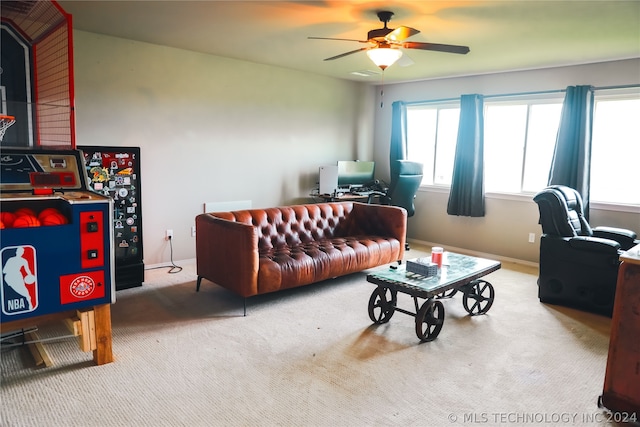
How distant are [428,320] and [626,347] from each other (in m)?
1.17

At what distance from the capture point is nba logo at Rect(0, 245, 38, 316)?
7.14ft

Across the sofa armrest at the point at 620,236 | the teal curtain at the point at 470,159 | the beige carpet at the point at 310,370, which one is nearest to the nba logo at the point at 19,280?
the beige carpet at the point at 310,370

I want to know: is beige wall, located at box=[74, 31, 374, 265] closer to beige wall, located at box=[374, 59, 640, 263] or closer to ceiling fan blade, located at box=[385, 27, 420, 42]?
beige wall, located at box=[374, 59, 640, 263]

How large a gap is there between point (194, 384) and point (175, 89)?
11.0ft

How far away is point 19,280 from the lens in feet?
7.27

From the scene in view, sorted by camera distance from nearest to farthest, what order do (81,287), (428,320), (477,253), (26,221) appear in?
(26,221)
(81,287)
(428,320)
(477,253)

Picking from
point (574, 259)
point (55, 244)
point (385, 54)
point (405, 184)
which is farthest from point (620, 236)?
point (55, 244)

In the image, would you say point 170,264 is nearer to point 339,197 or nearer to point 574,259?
point 339,197

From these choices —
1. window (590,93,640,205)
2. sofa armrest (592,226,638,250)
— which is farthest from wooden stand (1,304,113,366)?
window (590,93,640,205)

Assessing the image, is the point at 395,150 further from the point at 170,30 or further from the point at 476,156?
the point at 170,30

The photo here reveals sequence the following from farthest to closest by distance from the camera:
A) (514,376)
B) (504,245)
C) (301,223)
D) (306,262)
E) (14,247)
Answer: (504,245), (301,223), (306,262), (514,376), (14,247)

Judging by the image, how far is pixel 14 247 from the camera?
2.19m

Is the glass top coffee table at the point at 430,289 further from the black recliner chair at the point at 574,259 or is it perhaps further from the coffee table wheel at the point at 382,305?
the black recliner chair at the point at 574,259

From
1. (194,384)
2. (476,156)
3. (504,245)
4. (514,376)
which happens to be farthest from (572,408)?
(476,156)
